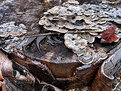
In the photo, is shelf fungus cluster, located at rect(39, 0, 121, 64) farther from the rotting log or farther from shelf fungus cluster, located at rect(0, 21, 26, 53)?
shelf fungus cluster, located at rect(0, 21, 26, 53)

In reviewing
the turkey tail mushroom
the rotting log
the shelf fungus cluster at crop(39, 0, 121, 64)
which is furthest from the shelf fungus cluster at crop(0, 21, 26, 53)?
the turkey tail mushroom

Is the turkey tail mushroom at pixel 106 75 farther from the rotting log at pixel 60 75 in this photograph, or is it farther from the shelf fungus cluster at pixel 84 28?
the shelf fungus cluster at pixel 84 28

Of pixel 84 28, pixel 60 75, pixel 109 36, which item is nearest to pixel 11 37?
pixel 60 75

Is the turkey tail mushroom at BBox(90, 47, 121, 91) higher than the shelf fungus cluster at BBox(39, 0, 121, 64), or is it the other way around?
the shelf fungus cluster at BBox(39, 0, 121, 64)

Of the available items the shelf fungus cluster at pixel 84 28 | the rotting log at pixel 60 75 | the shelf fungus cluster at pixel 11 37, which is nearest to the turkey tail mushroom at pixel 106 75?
the rotting log at pixel 60 75

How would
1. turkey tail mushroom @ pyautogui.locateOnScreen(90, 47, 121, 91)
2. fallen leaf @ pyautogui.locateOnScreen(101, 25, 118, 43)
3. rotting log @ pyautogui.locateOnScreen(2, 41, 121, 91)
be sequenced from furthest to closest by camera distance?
fallen leaf @ pyautogui.locateOnScreen(101, 25, 118, 43) < rotting log @ pyautogui.locateOnScreen(2, 41, 121, 91) < turkey tail mushroom @ pyautogui.locateOnScreen(90, 47, 121, 91)

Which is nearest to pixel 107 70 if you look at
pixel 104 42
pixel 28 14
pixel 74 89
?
pixel 104 42

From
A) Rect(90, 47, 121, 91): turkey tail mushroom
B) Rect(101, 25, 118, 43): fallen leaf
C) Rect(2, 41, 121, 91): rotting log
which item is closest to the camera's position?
Rect(90, 47, 121, 91): turkey tail mushroom

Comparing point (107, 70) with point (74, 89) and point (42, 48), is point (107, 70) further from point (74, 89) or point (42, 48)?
point (42, 48)
